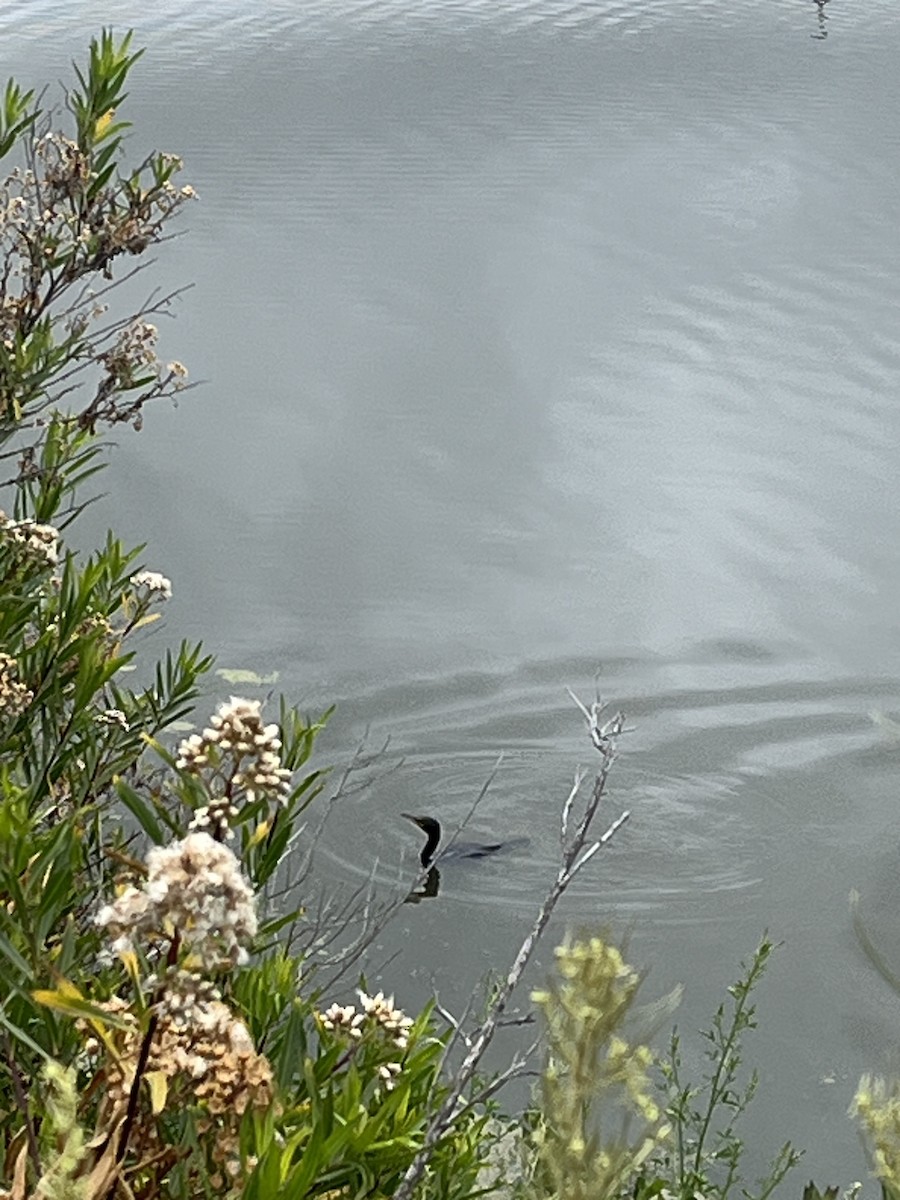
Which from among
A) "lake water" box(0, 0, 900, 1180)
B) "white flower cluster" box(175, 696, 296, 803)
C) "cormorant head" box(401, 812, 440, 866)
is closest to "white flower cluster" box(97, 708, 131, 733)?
"white flower cluster" box(175, 696, 296, 803)

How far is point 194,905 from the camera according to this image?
0.85 m

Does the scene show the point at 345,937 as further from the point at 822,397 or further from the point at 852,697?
the point at 822,397

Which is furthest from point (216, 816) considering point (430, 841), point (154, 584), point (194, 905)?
point (430, 841)

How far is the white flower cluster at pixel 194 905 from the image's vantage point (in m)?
0.85

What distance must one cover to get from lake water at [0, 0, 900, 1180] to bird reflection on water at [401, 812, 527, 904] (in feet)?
0.18

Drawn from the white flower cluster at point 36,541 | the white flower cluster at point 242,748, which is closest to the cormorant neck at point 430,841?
the white flower cluster at point 36,541

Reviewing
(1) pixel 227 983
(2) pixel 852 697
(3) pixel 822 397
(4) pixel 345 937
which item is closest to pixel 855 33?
(3) pixel 822 397

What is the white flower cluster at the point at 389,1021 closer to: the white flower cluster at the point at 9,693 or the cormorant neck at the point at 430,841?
the white flower cluster at the point at 9,693

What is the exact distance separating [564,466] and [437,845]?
2.15 metres

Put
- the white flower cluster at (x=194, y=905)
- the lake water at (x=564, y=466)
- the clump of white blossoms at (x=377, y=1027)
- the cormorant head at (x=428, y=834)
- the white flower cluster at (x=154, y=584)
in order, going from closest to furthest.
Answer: the white flower cluster at (x=194, y=905) → the clump of white blossoms at (x=377, y=1027) → the white flower cluster at (x=154, y=584) → the cormorant head at (x=428, y=834) → the lake water at (x=564, y=466)

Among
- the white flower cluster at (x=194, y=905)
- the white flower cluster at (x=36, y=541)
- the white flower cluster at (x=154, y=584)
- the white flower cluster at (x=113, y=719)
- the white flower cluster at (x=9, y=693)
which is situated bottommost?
the white flower cluster at (x=113, y=719)

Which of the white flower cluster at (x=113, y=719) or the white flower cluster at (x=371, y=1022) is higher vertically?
the white flower cluster at (x=371, y=1022)

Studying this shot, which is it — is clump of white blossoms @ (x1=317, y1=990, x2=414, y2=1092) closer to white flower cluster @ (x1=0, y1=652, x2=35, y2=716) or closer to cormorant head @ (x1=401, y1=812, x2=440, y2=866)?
white flower cluster @ (x1=0, y1=652, x2=35, y2=716)

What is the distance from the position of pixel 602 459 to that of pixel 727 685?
130 centimetres
